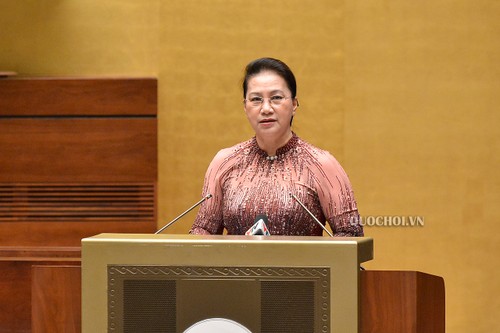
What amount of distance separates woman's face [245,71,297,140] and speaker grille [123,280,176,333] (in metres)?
0.55

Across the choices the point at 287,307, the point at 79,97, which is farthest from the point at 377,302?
the point at 79,97

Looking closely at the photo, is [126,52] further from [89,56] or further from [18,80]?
[18,80]

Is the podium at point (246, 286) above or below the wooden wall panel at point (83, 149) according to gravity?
below

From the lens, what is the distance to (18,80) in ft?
11.6

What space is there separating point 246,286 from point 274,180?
0.47 metres

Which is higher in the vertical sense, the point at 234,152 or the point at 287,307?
the point at 234,152

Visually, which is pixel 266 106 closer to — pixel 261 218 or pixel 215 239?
pixel 261 218

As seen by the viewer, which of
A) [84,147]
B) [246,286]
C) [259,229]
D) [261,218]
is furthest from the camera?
[84,147]

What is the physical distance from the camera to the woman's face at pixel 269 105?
1.93 metres

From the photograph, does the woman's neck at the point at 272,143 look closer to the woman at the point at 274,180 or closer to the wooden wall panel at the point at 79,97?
the woman at the point at 274,180

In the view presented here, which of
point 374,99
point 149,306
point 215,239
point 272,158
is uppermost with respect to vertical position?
point 374,99

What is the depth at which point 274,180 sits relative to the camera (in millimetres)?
1898

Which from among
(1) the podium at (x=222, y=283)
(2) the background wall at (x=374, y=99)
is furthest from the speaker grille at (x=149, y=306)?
(2) the background wall at (x=374, y=99)

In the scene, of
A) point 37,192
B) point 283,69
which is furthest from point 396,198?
point 283,69
